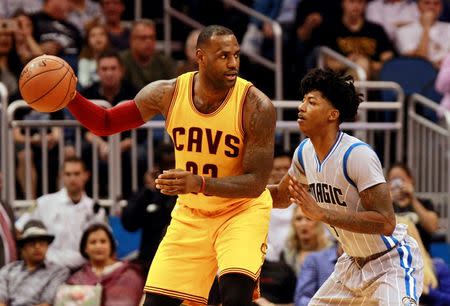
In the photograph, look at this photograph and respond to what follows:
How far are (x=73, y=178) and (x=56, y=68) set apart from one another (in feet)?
11.1

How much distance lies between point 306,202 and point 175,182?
775mm

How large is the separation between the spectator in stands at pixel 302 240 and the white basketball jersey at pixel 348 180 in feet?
11.0

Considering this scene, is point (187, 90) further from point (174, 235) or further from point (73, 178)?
point (73, 178)

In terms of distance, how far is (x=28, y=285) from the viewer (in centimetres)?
1022

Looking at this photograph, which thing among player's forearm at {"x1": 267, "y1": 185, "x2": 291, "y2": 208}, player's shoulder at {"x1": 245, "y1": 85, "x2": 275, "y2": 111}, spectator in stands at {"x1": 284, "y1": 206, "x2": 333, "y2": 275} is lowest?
spectator in stands at {"x1": 284, "y1": 206, "x2": 333, "y2": 275}

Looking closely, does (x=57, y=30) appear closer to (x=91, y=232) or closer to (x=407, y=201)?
(x=91, y=232)

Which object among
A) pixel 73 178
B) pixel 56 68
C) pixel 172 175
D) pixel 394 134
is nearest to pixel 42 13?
pixel 73 178

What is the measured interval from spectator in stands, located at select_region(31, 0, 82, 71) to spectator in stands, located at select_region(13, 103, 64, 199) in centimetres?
140

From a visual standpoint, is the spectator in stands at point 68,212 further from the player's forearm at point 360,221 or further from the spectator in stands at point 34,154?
the player's forearm at point 360,221

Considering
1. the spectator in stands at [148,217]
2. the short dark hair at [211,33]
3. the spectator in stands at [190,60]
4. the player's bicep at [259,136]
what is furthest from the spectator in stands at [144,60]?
the player's bicep at [259,136]

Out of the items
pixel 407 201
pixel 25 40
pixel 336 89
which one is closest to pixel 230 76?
pixel 336 89

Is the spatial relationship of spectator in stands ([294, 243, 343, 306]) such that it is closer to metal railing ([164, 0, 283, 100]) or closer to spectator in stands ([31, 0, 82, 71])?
metal railing ([164, 0, 283, 100])

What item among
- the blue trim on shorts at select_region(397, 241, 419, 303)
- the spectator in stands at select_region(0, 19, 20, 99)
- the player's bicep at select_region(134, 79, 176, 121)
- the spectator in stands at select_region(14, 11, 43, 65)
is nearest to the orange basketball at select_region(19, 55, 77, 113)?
the player's bicep at select_region(134, 79, 176, 121)

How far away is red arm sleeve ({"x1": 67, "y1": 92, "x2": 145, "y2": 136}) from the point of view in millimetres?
7629
